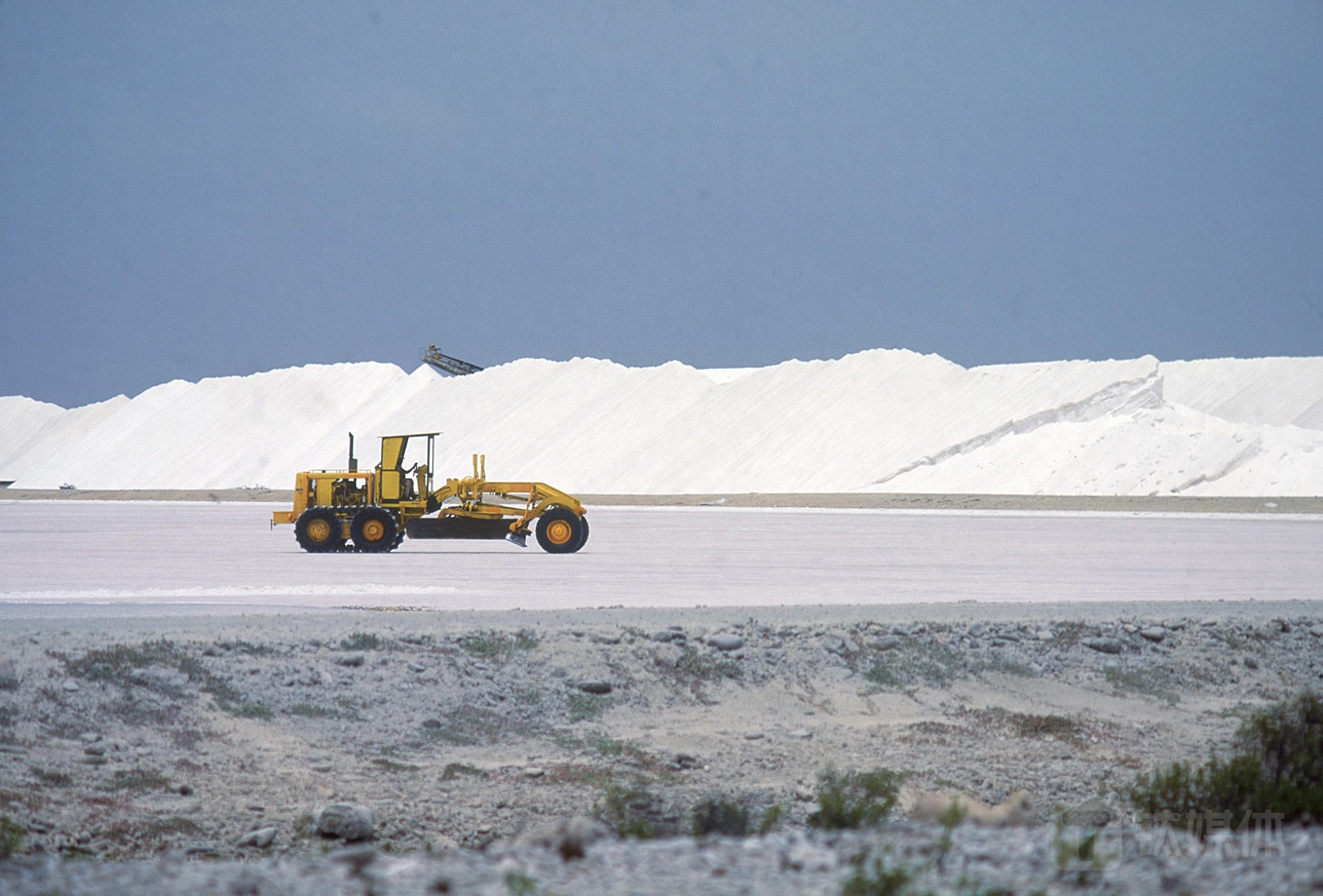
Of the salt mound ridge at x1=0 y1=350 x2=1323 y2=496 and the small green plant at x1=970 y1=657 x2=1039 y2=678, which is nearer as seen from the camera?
the small green plant at x1=970 y1=657 x2=1039 y2=678

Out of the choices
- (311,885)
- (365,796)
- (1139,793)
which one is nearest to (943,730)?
(1139,793)

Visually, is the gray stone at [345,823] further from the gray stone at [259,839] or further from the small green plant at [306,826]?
the gray stone at [259,839]

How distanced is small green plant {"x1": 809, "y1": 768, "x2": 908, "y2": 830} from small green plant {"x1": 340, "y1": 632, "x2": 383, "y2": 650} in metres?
4.04

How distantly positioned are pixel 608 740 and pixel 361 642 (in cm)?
249

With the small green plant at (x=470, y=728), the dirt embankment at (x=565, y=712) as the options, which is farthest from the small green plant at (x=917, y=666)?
the small green plant at (x=470, y=728)

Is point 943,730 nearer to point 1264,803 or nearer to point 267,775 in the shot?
point 1264,803

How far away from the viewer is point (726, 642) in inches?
448

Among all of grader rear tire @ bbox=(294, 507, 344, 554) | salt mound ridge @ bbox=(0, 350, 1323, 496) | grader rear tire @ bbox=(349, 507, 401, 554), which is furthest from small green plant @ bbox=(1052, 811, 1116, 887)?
salt mound ridge @ bbox=(0, 350, 1323, 496)

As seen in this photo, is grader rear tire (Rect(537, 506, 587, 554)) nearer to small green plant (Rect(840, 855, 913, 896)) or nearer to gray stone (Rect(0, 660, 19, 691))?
gray stone (Rect(0, 660, 19, 691))

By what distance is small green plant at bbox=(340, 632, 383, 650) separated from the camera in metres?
10.6

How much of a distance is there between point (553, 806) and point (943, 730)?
3632 mm

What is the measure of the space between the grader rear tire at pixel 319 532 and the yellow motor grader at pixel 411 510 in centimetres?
1

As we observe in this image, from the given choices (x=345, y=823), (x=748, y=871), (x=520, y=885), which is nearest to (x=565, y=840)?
(x=520, y=885)

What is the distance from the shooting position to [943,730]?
10.2 meters
